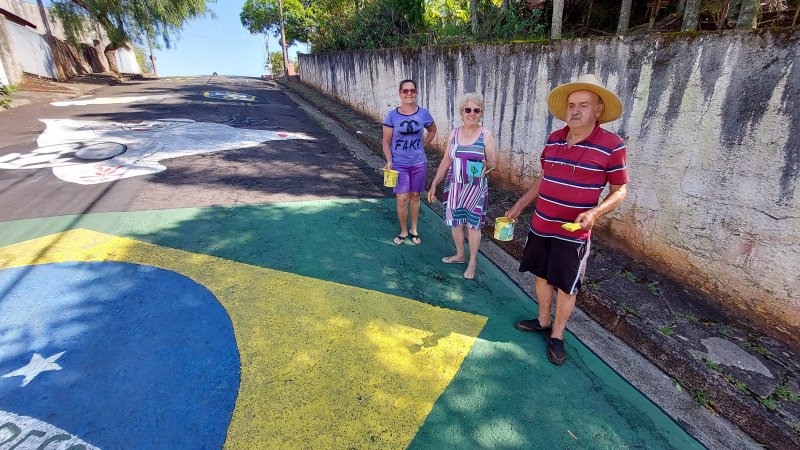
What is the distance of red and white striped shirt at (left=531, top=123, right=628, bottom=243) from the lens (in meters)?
2.17

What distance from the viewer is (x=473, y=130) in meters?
3.10

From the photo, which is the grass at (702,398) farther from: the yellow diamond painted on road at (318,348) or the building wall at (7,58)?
the building wall at (7,58)

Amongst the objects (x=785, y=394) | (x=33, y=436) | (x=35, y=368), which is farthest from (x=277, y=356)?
(x=785, y=394)

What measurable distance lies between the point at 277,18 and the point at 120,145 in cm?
3123

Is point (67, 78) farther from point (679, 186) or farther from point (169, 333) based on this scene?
point (679, 186)

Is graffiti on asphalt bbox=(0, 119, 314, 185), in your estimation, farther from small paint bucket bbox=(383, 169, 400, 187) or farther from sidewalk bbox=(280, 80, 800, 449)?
sidewalk bbox=(280, 80, 800, 449)

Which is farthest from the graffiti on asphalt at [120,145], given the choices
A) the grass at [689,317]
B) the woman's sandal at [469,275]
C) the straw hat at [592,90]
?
Answer: the grass at [689,317]

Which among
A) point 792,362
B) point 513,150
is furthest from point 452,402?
point 513,150

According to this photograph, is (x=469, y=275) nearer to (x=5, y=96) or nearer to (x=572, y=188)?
(x=572, y=188)

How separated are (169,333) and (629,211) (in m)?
3.96

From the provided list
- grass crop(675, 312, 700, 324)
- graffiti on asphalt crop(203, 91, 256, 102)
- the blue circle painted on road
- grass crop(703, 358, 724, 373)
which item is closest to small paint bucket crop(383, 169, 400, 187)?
the blue circle painted on road

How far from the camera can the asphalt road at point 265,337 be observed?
6.81 feet

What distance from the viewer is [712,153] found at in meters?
→ 2.75

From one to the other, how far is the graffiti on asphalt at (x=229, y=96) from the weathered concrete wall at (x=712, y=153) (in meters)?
13.5
